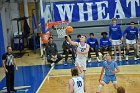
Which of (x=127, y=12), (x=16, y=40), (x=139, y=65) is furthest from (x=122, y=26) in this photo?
(x=16, y=40)

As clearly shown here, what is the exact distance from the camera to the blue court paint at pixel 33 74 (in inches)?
530

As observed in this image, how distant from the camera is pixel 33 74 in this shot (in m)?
15.4

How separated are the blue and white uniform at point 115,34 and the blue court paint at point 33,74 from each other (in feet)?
3.78

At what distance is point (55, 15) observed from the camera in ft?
62.0

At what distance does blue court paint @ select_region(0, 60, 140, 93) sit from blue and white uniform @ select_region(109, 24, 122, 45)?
1.15m

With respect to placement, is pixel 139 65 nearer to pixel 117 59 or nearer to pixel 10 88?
pixel 117 59

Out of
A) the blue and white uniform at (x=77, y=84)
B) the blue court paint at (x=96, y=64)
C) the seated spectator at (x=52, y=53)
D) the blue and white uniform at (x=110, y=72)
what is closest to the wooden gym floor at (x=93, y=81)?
the blue court paint at (x=96, y=64)

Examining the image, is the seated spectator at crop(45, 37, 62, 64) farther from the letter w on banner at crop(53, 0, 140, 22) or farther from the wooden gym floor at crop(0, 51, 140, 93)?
the letter w on banner at crop(53, 0, 140, 22)

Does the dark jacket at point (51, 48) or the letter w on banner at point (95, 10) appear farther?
the letter w on banner at point (95, 10)

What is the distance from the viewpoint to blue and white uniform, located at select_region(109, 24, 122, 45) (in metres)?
16.1

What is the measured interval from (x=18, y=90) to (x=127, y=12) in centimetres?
925

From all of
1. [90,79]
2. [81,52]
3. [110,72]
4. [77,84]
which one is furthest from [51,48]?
[77,84]

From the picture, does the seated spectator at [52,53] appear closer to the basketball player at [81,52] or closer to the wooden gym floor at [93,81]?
the wooden gym floor at [93,81]

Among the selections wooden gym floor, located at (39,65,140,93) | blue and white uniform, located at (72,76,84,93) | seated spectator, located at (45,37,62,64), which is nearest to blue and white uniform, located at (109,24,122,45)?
wooden gym floor, located at (39,65,140,93)
